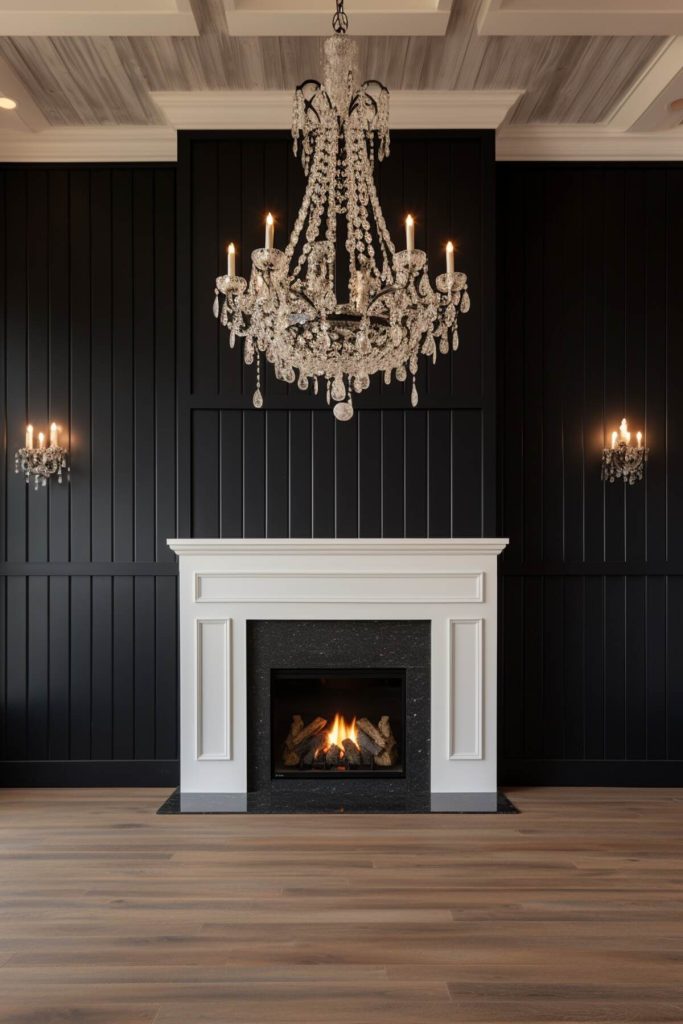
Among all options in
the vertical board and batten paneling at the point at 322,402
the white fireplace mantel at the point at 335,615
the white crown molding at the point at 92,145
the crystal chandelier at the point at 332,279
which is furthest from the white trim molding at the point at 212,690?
the white crown molding at the point at 92,145

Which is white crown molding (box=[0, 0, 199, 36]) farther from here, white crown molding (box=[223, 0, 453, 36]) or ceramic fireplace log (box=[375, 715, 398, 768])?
ceramic fireplace log (box=[375, 715, 398, 768])

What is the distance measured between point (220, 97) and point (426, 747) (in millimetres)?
3660

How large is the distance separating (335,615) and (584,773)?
175 centimetres

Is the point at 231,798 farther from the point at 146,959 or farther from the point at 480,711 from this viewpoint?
the point at 146,959

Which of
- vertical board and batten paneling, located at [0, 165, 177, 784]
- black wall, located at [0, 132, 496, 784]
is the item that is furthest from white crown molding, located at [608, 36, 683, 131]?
vertical board and batten paneling, located at [0, 165, 177, 784]

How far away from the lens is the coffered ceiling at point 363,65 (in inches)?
151

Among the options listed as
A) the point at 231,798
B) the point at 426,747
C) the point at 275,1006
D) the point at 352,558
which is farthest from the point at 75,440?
the point at 275,1006

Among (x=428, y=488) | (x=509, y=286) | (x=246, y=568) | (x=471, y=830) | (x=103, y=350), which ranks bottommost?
(x=471, y=830)

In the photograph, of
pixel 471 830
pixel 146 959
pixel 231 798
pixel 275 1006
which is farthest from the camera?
pixel 231 798

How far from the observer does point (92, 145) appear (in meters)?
5.04

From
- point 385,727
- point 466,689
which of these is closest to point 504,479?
point 466,689

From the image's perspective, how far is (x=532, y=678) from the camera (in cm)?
507

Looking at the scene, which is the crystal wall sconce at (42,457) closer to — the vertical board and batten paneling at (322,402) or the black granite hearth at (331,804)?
the vertical board and batten paneling at (322,402)

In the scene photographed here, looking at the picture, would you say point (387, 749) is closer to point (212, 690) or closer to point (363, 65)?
point (212, 690)
